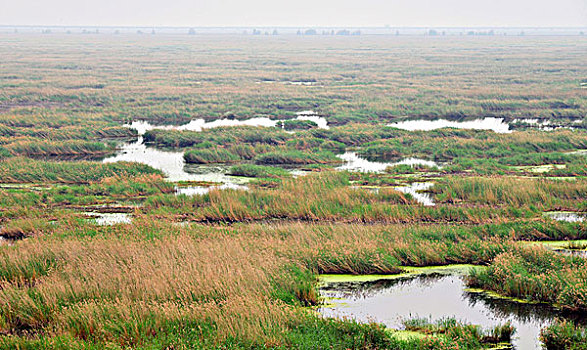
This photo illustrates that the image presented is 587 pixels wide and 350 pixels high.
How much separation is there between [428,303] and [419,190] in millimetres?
9490

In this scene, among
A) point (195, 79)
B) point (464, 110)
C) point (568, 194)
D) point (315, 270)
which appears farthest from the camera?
point (195, 79)

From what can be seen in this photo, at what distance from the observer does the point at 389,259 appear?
42.9 ft

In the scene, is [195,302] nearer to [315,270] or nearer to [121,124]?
[315,270]

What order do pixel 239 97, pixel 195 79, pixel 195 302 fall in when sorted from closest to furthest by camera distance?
pixel 195 302 → pixel 239 97 → pixel 195 79

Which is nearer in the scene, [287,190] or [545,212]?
[545,212]

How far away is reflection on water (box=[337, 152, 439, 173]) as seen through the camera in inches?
972

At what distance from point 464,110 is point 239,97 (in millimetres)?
17054

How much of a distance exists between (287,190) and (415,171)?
6.31 meters

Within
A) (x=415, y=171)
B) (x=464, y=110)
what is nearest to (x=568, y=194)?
(x=415, y=171)

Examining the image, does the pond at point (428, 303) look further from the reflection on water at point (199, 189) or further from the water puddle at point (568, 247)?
the reflection on water at point (199, 189)

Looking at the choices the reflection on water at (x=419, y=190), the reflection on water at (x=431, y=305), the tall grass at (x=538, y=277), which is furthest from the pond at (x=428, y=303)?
the reflection on water at (x=419, y=190)

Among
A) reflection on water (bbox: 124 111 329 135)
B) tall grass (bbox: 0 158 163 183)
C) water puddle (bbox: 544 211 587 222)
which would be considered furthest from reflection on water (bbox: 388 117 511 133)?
water puddle (bbox: 544 211 587 222)

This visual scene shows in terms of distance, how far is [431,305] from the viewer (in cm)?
1127

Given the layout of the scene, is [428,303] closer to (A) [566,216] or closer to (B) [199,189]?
(A) [566,216]
